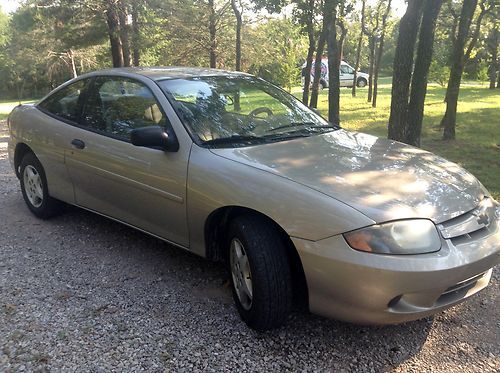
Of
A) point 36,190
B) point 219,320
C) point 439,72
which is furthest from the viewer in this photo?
point 439,72

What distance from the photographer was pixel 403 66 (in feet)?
21.8

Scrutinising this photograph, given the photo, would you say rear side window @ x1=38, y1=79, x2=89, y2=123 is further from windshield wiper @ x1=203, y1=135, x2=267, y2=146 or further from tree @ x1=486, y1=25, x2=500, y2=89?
tree @ x1=486, y1=25, x2=500, y2=89

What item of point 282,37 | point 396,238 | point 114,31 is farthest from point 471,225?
point 282,37

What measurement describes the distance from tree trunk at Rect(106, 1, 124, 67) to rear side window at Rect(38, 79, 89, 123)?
1081 centimetres

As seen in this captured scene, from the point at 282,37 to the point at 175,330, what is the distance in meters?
25.1

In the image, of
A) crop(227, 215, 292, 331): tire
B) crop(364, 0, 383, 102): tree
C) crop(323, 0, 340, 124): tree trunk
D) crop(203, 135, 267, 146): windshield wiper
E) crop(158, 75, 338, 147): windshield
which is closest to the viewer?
crop(227, 215, 292, 331): tire

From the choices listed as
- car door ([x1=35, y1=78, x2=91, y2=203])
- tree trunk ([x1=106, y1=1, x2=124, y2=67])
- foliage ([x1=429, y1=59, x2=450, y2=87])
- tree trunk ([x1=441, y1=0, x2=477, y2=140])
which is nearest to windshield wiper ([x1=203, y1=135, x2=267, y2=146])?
car door ([x1=35, y1=78, x2=91, y2=203])

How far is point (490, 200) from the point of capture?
10.0 ft

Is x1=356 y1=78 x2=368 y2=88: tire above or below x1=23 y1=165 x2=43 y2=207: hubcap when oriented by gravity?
below

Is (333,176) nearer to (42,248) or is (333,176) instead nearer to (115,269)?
(115,269)

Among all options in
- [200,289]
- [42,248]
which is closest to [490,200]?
[200,289]

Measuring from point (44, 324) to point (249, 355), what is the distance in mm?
1326

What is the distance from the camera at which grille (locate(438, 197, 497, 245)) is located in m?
2.54

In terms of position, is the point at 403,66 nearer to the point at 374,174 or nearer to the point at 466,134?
the point at 374,174
